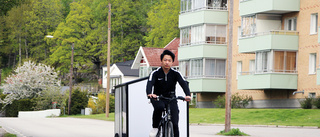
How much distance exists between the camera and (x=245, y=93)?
5372 centimetres

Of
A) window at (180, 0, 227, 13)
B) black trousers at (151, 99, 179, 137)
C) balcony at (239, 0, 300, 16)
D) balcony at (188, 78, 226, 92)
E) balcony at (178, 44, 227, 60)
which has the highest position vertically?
window at (180, 0, 227, 13)

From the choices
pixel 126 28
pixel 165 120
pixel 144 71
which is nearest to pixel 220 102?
pixel 144 71

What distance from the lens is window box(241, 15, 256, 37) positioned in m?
49.6

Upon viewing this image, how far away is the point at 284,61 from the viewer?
47062mm

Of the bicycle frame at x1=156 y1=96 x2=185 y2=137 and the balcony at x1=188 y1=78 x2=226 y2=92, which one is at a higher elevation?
the bicycle frame at x1=156 y1=96 x2=185 y2=137

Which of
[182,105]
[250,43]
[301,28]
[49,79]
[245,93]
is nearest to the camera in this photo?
[182,105]

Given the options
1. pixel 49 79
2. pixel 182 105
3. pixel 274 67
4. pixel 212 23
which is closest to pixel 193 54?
pixel 212 23

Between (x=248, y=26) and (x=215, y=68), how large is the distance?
8.41 metres

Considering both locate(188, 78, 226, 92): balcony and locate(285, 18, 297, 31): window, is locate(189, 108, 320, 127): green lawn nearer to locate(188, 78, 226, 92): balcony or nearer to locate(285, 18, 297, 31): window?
locate(285, 18, 297, 31): window

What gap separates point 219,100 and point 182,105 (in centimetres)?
4071

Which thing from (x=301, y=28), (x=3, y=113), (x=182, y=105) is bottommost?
(x=3, y=113)

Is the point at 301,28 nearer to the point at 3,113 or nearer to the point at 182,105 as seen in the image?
the point at 182,105

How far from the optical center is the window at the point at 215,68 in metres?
57.8

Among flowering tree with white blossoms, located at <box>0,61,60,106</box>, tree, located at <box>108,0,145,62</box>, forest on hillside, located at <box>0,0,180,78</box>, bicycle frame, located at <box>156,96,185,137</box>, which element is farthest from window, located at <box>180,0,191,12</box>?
bicycle frame, located at <box>156,96,185,137</box>
